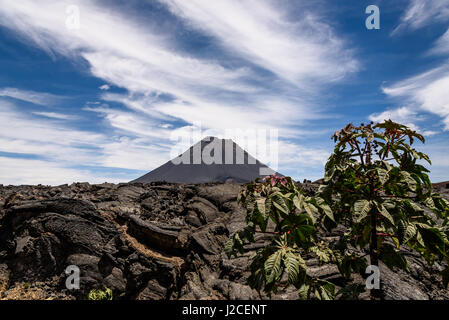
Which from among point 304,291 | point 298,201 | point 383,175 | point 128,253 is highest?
point 383,175

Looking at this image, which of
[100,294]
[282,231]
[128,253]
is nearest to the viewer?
[282,231]

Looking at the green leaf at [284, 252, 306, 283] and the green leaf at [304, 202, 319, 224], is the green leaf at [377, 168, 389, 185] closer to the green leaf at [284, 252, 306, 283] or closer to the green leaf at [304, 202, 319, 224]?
the green leaf at [304, 202, 319, 224]

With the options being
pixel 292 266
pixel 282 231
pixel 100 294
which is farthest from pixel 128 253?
pixel 292 266

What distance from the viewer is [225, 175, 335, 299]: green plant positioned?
296 cm

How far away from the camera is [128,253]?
8.52 metres

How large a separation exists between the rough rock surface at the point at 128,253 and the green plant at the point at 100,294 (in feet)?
1.34

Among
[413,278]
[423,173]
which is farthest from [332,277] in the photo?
[423,173]

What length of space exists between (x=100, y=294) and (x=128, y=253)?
60.5 inches

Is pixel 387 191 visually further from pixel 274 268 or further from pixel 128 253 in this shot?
pixel 128 253

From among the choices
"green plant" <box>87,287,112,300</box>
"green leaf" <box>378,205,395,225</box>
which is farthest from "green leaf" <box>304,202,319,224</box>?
"green plant" <box>87,287,112,300</box>

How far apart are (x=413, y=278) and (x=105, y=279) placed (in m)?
8.18

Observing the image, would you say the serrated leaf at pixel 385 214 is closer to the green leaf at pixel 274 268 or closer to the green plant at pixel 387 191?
the green plant at pixel 387 191
